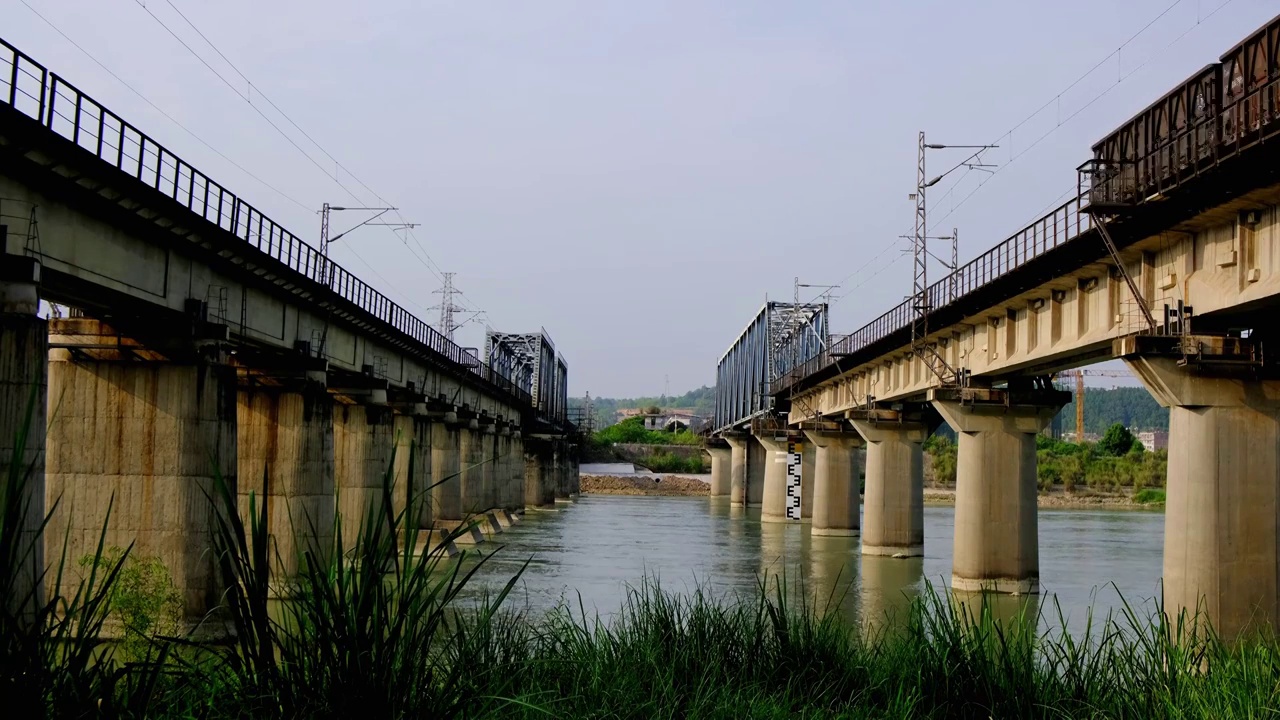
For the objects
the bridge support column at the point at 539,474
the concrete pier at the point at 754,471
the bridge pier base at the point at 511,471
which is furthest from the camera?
the concrete pier at the point at 754,471

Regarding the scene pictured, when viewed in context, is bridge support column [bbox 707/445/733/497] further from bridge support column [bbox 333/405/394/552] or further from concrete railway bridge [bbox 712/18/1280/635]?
concrete railway bridge [bbox 712/18/1280/635]

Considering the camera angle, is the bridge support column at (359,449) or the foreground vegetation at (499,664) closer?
the foreground vegetation at (499,664)

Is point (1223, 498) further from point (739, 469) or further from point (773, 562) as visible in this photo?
point (739, 469)

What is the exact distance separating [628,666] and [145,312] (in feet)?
67.2

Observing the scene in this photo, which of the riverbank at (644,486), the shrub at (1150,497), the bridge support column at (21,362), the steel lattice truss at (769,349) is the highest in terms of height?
the steel lattice truss at (769,349)

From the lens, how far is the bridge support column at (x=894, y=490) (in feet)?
200

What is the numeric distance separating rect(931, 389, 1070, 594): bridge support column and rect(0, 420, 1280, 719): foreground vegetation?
28.0m

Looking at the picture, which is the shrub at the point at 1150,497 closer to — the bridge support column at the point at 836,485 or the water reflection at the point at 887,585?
the bridge support column at the point at 836,485

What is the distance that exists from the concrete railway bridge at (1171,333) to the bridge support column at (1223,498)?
0.03 metres

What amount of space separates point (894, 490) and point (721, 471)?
3581 inches

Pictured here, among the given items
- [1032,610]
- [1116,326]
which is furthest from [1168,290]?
[1032,610]

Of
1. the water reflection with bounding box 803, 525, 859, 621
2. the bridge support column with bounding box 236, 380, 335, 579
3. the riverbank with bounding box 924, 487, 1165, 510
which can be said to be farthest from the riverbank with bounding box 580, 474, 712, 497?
the bridge support column with bounding box 236, 380, 335, 579

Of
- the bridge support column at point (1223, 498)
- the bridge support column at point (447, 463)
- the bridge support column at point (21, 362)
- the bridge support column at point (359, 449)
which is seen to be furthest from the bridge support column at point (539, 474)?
the bridge support column at point (21, 362)

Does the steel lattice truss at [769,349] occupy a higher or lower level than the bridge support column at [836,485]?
Result: higher
